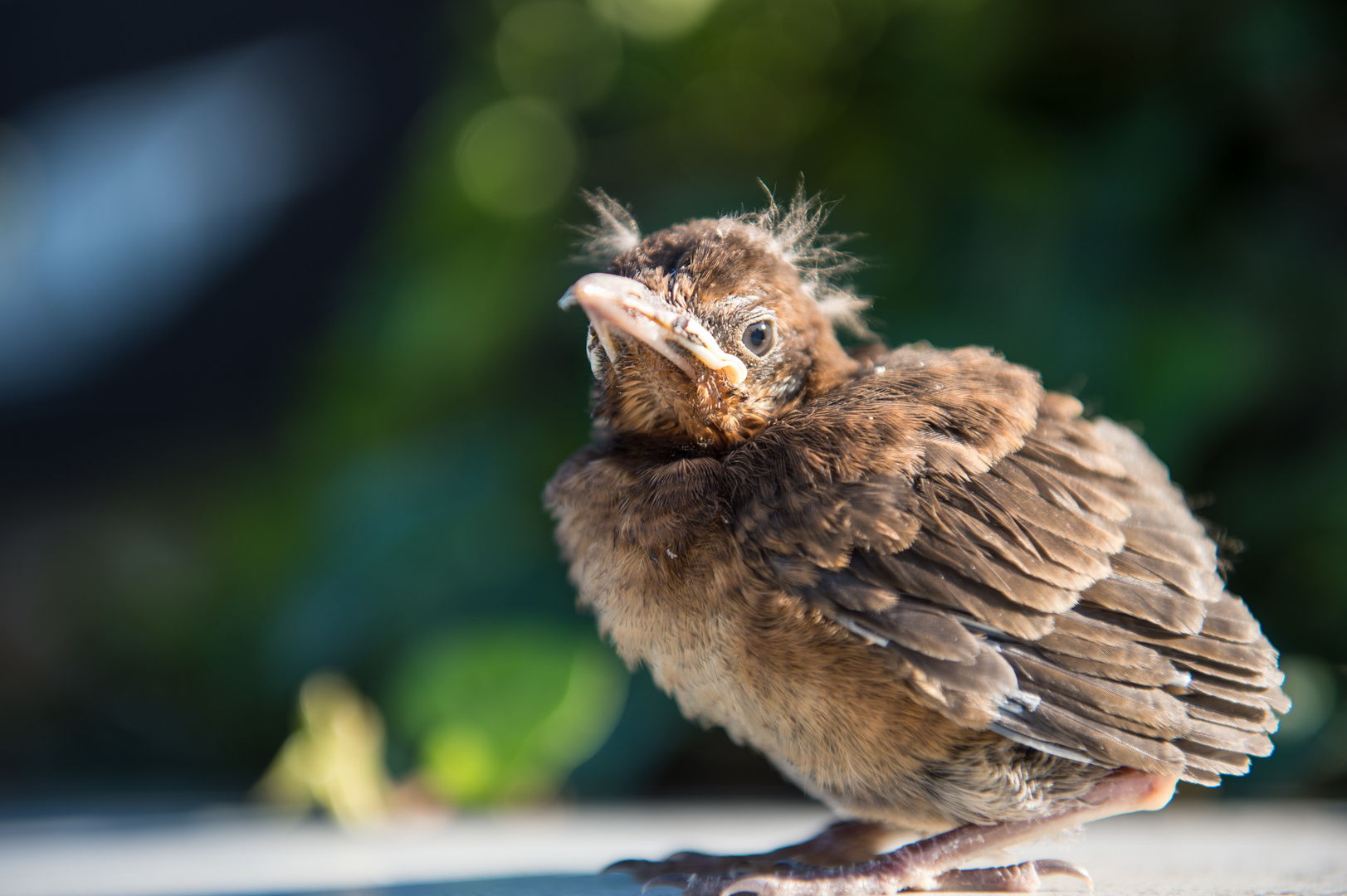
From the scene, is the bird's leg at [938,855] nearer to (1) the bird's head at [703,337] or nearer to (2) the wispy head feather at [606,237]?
(1) the bird's head at [703,337]

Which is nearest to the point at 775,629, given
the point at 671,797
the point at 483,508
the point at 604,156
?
the point at 483,508

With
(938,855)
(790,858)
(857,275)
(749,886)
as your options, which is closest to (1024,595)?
(938,855)

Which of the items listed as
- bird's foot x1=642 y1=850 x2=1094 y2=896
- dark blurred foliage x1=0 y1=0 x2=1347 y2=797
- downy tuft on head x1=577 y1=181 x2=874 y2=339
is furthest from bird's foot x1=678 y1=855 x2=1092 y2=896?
dark blurred foliage x1=0 y1=0 x2=1347 y2=797

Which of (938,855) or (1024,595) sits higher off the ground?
(1024,595)

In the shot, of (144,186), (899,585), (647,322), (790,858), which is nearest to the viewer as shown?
(899,585)

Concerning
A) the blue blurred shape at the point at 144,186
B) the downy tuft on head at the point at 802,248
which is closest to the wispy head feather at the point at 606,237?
the downy tuft on head at the point at 802,248

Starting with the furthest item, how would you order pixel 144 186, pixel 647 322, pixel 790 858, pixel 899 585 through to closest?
pixel 144 186, pixel 790 858, pixel 647 322, pixel 899 585

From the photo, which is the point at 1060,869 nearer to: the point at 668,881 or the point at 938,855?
the point at 938,855
